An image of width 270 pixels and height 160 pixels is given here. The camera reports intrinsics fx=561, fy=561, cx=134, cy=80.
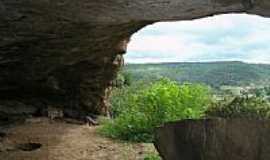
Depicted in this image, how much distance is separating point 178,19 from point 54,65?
5.39 metres

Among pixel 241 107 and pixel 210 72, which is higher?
pixel 241 107

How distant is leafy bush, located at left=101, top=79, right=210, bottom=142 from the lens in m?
10.5

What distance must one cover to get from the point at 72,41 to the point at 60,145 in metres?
2.07

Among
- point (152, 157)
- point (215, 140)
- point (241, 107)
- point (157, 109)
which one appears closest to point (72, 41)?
point (152, 157)

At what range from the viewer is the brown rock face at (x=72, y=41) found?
16.9 feet

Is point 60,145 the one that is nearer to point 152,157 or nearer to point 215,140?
point 152,157

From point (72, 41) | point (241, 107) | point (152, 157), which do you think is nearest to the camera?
point (152, 157)

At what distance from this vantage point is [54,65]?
34.3 ft

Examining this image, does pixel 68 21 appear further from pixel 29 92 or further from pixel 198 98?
pixel 29 92

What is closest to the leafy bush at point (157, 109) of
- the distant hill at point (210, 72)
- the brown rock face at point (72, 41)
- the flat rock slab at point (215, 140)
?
the brown rock face at point (72, 41)

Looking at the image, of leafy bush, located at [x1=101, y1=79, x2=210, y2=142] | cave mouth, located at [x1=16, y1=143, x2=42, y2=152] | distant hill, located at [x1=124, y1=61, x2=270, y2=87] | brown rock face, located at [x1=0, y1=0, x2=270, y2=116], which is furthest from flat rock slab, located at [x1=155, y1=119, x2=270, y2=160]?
distant hill, located at [x1=124, y1=61, x2=270, y2=87]

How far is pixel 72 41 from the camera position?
8.79 metres

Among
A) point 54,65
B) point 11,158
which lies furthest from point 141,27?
point 11,158

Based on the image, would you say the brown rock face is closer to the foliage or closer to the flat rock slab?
the flat rock slab
